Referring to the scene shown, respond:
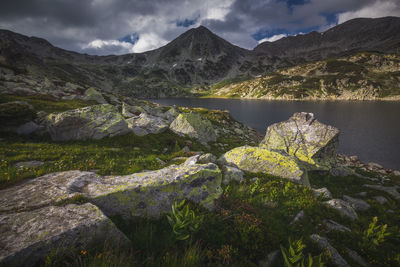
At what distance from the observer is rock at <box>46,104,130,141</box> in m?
14.0

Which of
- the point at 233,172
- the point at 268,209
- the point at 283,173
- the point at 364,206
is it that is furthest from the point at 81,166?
the point at 364,206

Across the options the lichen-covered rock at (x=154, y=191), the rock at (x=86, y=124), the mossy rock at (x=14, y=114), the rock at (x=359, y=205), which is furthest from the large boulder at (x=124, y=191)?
the mossy rock at (x=14, y=114)

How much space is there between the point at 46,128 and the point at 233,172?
16.7 meters

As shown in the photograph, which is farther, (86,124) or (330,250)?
(86,124)

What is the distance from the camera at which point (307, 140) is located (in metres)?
19.3

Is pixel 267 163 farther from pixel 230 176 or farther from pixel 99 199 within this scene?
pixel 99 199

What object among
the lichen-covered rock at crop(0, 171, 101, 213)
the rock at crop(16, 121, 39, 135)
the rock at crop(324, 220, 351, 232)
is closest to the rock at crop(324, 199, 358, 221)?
the rock at crop(324, 220, 351, 232)

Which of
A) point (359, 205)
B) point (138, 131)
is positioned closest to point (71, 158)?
point (138, 131)

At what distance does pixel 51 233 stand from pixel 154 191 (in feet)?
9.05

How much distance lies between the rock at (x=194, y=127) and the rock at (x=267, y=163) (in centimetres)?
1143

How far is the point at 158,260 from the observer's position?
11.8 ft

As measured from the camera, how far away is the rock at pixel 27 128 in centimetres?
1352

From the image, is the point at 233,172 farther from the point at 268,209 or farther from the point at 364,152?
the point at 364,152

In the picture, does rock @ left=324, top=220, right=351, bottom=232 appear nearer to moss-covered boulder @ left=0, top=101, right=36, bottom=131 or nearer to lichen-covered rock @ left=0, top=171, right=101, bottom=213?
lichen-covered rock @ left=0, top=171, right=101, bottom=213
